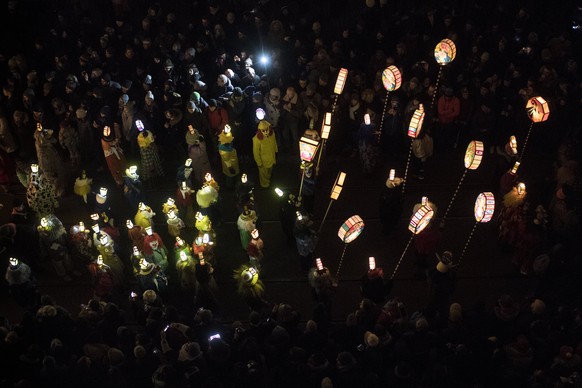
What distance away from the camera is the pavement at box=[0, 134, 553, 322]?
1128cm

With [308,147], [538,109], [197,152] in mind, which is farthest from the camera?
[197,152]

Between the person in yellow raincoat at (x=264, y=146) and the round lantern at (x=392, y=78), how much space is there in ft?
9.11

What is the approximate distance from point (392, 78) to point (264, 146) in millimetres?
3204

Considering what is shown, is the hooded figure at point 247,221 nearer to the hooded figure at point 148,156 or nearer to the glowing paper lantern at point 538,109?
the hooded figure at point 148,156

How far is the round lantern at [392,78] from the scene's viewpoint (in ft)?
40.2

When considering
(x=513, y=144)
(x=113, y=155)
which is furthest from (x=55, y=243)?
(x=513, y=144)

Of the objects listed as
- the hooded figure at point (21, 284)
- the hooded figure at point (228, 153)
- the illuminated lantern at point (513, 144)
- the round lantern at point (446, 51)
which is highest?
the round lantern at point (446, 51)

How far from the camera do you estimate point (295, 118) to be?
45.8 feet

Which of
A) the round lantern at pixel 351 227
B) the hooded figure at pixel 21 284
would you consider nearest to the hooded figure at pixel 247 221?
the round lantern at pixel 351 227

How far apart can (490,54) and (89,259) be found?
36.5 ft

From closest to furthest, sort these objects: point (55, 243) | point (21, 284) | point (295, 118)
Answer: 1. point (21, 284)
2. point (55, 243)
3. point (295, 118)

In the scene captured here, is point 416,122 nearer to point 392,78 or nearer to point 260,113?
point 392,78

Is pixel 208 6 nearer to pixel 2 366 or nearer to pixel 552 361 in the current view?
pixel 2 366

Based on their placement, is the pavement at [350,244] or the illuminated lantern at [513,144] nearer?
the pavement at [350,244]
